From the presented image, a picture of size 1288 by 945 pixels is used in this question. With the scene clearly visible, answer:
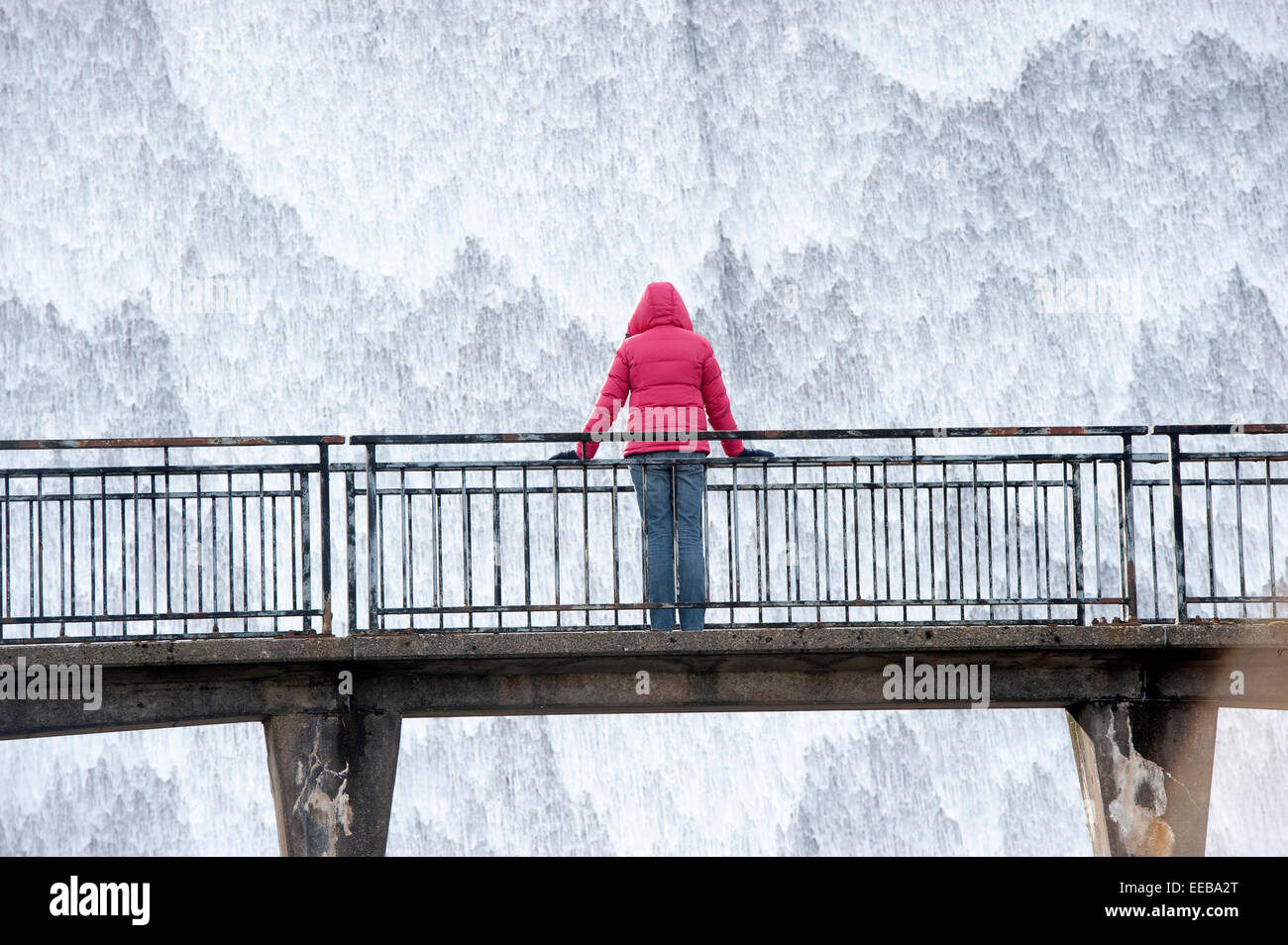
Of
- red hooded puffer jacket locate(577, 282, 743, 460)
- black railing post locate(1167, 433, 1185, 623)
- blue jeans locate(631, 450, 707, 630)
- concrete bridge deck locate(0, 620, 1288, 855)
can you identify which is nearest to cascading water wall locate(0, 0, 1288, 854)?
concrete bridge deck locate(0, 620, 1288, 855)

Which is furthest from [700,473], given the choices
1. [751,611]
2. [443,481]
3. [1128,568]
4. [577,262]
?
[577,262]

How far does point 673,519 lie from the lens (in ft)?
24.5

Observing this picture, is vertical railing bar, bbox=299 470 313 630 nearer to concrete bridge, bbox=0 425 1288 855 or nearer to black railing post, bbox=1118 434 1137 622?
concrete bridge, bbox=0 425 1288 855

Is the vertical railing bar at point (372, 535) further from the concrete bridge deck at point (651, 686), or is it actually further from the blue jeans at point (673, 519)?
the blue jeans at point (673, 519)

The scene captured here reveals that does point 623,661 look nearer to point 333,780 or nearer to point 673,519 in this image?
point 673,519

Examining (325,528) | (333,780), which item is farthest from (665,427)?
(333,780)

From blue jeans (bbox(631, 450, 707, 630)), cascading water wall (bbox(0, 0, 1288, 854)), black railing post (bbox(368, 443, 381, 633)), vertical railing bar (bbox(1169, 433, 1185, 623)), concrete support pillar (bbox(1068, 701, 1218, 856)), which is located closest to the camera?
blue jeans (bbox(631, 450, 707, 630))

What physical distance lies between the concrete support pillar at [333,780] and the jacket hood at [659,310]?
268 cm

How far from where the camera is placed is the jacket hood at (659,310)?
7.53 m

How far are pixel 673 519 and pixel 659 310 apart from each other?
116 centimetres

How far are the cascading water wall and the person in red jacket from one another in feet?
69.3

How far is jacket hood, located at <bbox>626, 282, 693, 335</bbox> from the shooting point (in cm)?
753

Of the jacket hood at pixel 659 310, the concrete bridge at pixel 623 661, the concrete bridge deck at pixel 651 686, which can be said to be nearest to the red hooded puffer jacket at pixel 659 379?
the jacket hood at pixel 659 310
